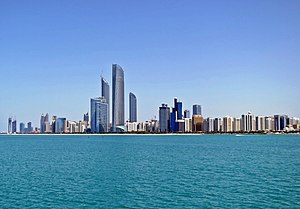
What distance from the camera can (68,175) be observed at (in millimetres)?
43156

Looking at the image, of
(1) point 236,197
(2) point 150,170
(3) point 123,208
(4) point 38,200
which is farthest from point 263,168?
(4) point 38,200

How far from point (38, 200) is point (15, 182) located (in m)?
10.3

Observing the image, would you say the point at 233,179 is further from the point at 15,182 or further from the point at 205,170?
the point at 15,182

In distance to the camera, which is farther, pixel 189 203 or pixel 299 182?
pixel 299 182

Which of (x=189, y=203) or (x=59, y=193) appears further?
(x=59, y=193)

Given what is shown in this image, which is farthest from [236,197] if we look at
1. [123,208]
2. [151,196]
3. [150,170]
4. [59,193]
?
[150,170]

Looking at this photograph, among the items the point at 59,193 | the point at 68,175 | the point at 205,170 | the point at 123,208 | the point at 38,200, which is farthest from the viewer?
the point at 205,170

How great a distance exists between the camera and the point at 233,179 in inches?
1542

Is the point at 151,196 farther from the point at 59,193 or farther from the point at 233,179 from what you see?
A: the point at 233,179

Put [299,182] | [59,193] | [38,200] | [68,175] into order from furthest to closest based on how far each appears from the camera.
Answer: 1. [68,175]
2. [299,182]
3. [59,193]
4. [38,200]

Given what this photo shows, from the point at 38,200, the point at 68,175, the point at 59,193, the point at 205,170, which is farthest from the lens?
the point at 205,170

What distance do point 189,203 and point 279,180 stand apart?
14.8 meters

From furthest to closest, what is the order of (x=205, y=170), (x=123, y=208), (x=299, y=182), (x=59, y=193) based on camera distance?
(x=205, y=170), (x=299, y=182), (x=59, y=193), (x=123, y=208)

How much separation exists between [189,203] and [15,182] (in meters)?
20.4
